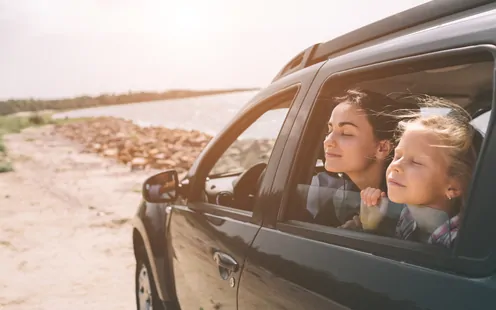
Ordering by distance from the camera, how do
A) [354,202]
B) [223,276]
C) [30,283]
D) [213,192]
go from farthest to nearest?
1. [30,283]
2. [213,192]
3. [223,276]
4. [354,202]

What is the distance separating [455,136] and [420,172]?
0.13m

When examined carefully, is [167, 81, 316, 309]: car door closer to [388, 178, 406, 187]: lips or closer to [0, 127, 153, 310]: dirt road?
[388, 178, 406, 187]: lips

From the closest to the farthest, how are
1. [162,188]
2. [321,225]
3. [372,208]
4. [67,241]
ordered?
[372,208], [321,225], [162,188], [67,241]

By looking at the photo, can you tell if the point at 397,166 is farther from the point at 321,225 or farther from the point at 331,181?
the point at 331,181

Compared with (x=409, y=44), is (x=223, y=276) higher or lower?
lower

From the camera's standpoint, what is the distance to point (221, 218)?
2.55 meters

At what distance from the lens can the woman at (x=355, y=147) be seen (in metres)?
1.96

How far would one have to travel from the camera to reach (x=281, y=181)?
2.12 metres

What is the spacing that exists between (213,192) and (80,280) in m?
3.14

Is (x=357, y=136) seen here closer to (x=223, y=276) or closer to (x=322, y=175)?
(x=322, y=175)

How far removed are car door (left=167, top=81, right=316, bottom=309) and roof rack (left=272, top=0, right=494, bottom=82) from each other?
6.3 inches

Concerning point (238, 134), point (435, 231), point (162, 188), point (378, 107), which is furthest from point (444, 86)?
point (162, 188)

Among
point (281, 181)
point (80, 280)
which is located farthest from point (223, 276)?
point (80, 280)

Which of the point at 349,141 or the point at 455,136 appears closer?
the point at 455,136
